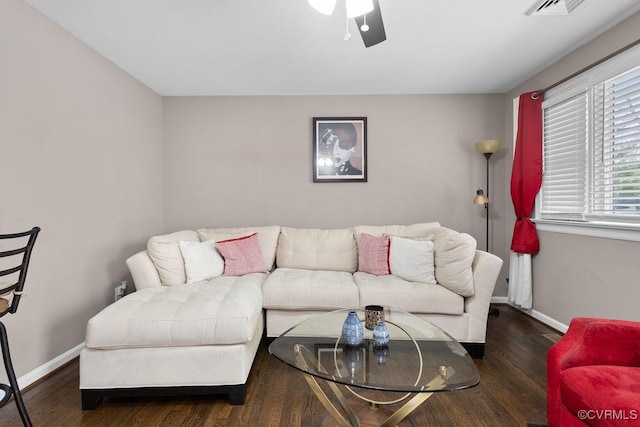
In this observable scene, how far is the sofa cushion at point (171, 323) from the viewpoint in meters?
1.77

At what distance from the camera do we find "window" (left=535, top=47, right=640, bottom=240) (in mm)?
2215

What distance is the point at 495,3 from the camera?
2.01 metres

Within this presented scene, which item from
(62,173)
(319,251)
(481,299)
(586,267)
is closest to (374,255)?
(319,251)

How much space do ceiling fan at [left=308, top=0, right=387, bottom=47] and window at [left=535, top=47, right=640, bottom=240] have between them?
192 centimetres

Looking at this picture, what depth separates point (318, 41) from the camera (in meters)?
2.43

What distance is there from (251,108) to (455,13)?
2.26 meters

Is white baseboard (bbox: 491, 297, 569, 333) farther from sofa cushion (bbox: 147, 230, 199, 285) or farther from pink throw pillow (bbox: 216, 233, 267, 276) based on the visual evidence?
sofa cushion (bbox: 147, 230, 199, 285)

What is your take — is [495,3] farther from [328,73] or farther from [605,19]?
[328,73]

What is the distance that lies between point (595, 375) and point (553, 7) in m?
2.16

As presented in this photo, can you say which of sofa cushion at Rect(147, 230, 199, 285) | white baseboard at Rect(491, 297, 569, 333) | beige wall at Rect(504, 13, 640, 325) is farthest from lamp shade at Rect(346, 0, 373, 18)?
white baseboard at Rect(491, 297, 569, 333)

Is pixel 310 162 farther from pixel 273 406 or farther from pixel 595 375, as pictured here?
pixel 595 375

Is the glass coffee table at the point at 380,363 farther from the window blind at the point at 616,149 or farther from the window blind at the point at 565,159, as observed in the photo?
the window blind at the point at 565,159

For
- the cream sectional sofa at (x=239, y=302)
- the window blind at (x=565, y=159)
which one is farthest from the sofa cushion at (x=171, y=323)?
the window blind at (x=565, y=159)

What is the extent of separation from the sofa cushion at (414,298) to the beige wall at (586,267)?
1.05 m
